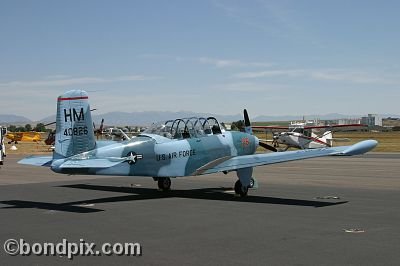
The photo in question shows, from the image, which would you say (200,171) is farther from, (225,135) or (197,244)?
(197,244)

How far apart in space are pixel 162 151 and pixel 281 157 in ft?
12.1

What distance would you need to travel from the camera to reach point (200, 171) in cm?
1675

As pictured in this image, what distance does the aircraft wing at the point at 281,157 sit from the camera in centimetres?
1474

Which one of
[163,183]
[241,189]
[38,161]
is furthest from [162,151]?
[38,161]

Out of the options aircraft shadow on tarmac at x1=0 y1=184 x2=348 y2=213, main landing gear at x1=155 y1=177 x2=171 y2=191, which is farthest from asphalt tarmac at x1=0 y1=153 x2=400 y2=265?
main landing gear at x1=155 y1=177 x2=171 y2=191

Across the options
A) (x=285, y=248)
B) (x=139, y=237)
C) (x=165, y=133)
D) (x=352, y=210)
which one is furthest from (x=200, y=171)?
(x=285, y=248)

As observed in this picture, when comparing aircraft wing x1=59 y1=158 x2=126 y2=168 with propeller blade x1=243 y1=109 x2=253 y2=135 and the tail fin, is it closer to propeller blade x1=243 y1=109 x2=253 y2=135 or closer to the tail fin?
the tail fin

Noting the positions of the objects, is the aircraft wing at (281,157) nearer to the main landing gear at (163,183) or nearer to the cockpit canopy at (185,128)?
the cockpit canopy at (185,128)

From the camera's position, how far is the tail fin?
14.8 m

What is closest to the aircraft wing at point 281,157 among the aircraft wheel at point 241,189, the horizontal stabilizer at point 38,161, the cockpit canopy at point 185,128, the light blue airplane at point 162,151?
the light blue airplane at point 162,151

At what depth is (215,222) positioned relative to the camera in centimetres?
1151

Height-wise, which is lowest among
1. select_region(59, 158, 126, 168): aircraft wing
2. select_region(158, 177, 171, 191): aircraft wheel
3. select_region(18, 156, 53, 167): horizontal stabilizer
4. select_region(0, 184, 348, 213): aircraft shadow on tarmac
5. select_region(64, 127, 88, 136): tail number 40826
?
select_region(0, 184, 348, 213): aircraft shadow on tarmac

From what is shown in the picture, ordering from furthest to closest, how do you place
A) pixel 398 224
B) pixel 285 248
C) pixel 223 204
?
pixel 223 204 → pixel 398 224 → pixel 285 248

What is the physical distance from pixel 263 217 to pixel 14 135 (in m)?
73.7
